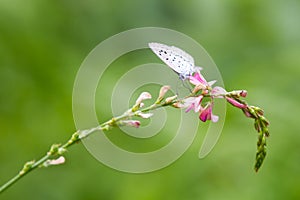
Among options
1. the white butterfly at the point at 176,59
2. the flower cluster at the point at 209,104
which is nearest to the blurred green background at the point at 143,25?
the flower cluster at the point at 209,104

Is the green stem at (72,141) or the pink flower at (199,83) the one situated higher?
the green stem at (72,141)

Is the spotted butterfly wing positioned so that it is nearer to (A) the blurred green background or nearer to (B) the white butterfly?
(B) the white butterfly

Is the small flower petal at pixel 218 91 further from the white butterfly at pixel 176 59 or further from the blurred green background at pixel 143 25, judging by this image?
the blurred green background at pixel 143 25

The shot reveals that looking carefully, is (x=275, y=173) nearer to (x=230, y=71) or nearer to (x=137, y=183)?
(x=137, y=183)

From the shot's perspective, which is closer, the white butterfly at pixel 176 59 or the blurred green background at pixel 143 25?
the white butterfly at pixel 176 59

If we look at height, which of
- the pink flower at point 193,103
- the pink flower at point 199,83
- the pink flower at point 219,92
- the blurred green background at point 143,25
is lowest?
the pink flower at point 219,92

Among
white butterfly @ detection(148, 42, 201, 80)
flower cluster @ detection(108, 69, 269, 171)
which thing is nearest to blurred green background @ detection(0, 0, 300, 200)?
flower cluster @ detection(108, 69, 269, 171)

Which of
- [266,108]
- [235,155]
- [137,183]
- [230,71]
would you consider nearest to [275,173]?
[235,155]

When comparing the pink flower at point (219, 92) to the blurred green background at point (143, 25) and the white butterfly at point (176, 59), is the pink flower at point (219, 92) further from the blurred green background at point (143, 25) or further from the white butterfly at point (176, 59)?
the blurred green background at point (143, 25)
